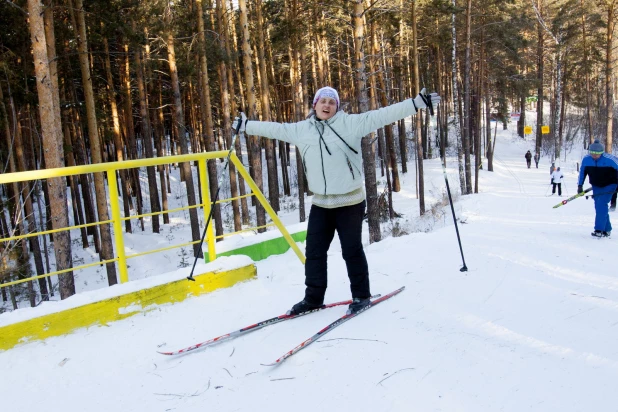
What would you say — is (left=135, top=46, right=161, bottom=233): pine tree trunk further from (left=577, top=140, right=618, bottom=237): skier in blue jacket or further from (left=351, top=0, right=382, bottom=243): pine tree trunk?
(left=577, top=140, right=618, bottom=237): skier in blue jacket

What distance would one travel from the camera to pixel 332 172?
Answer: 381 centimetres

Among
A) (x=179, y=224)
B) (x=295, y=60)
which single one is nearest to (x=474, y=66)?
(x=295, y=60)

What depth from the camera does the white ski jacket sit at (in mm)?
3768

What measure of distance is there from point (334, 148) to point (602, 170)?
6.74 meters

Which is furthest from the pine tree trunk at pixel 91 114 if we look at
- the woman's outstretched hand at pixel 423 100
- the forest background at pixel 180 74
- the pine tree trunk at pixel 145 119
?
the woman's outstretched hand at pixel 423 100

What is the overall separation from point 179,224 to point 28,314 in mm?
22779

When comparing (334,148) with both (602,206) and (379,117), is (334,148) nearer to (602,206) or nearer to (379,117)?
(379,117)

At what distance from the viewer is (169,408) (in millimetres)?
2771

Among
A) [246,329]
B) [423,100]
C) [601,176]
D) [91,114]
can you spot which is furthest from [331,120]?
[91,114]

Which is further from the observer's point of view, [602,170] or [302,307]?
[602,170]

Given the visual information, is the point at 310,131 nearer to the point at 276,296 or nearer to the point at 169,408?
the point at 276,296

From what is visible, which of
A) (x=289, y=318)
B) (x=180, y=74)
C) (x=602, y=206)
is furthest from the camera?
(x=180, y=74)

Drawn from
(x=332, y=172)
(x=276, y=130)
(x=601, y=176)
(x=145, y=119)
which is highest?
(x=145, y=119)

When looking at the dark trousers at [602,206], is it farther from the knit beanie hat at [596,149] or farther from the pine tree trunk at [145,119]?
the pine tree trunk at [145,119]
